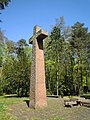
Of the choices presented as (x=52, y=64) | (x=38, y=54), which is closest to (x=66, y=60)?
(x=52, y=64)

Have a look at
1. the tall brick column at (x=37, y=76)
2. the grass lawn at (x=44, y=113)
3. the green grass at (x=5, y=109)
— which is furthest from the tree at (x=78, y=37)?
the grass lawn at (x=44, y=113)

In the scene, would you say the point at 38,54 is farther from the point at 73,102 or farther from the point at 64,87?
the point at 64,87

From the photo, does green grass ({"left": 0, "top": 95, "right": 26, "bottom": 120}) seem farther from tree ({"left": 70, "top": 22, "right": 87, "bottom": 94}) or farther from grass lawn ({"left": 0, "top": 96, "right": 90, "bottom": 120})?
tree ({"left": 70, "top": 22, "right": 87, "bottom": 94})

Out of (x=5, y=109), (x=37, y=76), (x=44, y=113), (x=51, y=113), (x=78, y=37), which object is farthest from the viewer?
(x=78, y=37)

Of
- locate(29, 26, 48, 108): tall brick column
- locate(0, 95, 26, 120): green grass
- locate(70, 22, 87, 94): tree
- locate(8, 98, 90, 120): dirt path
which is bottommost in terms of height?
locate(8, 98, 90, 120): dirt path

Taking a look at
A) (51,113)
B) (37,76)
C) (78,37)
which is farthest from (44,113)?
(78,37)

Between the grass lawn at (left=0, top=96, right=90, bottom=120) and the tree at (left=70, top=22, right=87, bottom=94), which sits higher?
the tree at (left=70, top=22, right=87, bottom=94)

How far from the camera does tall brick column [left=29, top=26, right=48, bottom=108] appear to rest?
1255cm

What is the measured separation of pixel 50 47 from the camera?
30.5 m

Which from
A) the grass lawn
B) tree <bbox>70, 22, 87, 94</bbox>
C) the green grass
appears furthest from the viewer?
tree <bbox>70, 22, 87, 94</bbox>

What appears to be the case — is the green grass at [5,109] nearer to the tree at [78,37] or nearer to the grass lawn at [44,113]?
the grass lawn at [44,113]

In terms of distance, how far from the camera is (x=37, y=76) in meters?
12.7

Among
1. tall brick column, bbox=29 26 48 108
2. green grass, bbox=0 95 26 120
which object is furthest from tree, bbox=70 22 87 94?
tall brick column, bbox=29 26 48 108

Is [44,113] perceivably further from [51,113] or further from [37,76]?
[37,76]
